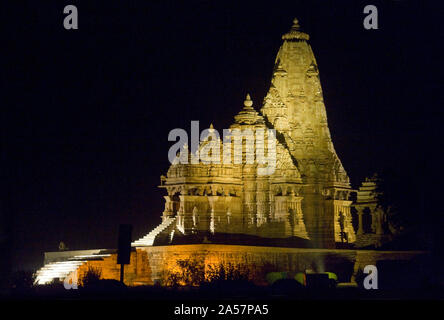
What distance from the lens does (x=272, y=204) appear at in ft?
220

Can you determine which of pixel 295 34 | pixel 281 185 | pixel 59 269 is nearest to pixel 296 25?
pixel 295 34

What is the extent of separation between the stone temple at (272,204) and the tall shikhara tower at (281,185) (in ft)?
0.16

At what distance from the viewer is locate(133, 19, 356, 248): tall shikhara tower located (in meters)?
65.5

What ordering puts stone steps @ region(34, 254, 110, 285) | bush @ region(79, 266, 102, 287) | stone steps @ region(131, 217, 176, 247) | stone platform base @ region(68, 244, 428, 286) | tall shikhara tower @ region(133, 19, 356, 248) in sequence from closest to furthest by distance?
bush @ region(79, 266, 102, 287), stone steps @ region(34, 254, 110, 285), stone platform base @ region(68, 244, 428, 286), stone steps @ region(131, 217, 176, 247), tall shikhara tower @ region(133, 19, 356, 248)

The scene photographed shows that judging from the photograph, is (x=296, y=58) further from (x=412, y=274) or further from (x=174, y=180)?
(x=412, y=274)

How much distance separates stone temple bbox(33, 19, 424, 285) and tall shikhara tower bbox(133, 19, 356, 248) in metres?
0.05

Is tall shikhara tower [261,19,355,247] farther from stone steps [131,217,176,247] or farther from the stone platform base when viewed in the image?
stone steps [131,217,176,247]

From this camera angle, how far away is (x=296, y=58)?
2822 inches

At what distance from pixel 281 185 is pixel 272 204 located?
107 cm

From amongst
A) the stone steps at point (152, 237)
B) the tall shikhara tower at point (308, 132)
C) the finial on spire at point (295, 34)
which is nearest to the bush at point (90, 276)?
the stone steps at point (152, 237)

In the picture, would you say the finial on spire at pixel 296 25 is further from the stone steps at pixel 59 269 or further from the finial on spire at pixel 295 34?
the stone steps at pixel 59 269

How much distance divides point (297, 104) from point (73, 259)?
51.0 ft

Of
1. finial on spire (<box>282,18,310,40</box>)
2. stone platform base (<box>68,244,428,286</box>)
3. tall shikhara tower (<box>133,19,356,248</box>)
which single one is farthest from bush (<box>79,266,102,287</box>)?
finial on spire (<box>282,18,310,40</box>)
